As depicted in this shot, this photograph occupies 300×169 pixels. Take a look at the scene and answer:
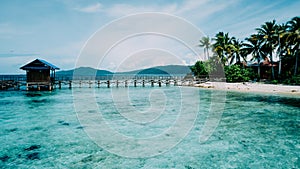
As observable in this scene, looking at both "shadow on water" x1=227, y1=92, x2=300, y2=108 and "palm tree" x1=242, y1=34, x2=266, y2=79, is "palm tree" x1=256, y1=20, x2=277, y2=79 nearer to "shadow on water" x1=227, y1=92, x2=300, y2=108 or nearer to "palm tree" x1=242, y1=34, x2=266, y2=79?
"palm tree" x1=242, y1=34, x2=266, y2=79

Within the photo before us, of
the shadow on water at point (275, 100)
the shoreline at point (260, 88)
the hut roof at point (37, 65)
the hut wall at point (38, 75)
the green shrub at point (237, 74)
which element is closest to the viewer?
the shadow on water at point (275, 100)

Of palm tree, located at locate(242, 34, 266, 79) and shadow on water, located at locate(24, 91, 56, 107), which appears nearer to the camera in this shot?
shadow on water, located at locate(24, 91, 56, 107)

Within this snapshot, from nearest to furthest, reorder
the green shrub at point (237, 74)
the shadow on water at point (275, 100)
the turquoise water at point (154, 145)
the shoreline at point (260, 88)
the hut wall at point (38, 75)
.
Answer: the turquoise water at point (154, 145)
the shadow on water at point (275, 100)
the shoreline at point (260, 88)
the hut wall at point (38, 75)
the green shrub at point (237, 74)

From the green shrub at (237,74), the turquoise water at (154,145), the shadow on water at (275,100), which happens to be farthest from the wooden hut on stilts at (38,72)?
the green shrub at (237,74)

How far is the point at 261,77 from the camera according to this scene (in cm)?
3800

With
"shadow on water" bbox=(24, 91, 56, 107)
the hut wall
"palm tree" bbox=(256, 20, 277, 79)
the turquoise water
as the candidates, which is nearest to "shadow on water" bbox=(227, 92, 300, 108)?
the turquoise water

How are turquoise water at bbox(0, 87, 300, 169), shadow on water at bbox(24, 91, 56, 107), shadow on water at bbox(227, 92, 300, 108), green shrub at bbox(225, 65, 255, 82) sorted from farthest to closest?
1. green shrub at bbox(225, 65, 255, 82)
2. shadow on water at bbox(24, 91, 56, 107)
3. shadow on water at bbox(227, 92, 300, 108)
4. turquoise water at bbox(0, 87, 300, 169)

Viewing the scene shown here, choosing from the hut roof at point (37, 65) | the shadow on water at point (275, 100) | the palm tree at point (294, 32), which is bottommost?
the shadow on water at point (275, 100)

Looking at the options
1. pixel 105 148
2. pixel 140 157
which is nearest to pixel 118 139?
pixel 105 148

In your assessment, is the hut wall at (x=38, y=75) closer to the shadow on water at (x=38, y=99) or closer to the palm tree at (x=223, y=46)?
the shadow on water at (x=38, y=99)

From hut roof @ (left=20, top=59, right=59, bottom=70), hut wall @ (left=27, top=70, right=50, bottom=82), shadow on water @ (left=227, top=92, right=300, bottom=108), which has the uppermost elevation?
hut roof @ (left=20, top=59, right=59, bottom=70)

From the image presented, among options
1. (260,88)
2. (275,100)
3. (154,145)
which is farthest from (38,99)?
(260,88)

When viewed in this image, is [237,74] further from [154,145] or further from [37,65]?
[37,65]

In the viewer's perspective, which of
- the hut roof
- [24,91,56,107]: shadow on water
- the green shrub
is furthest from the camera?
the green shrub
